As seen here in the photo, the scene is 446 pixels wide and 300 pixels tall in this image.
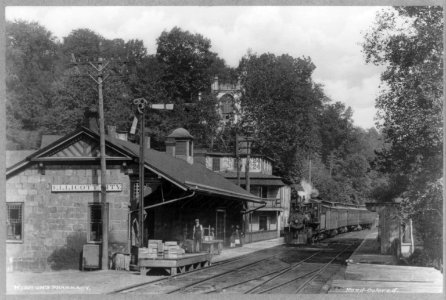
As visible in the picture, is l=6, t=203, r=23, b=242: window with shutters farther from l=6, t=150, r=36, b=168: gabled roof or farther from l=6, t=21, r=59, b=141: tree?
l=6, t=21, r=59, b=141: tree

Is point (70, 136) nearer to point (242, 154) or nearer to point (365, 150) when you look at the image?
point (242, 154)

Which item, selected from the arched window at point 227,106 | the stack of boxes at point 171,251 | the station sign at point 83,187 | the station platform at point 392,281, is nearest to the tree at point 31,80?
the station sign at point 83,187

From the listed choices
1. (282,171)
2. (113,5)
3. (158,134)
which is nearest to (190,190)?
(113,5)

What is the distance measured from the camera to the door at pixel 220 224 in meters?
31.1

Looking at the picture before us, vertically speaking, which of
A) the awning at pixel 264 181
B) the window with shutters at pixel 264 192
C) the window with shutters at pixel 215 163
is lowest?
the window with shutters at pixel 264 192

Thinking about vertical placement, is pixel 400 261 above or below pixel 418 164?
below

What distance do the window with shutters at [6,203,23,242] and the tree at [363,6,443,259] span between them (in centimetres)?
1404

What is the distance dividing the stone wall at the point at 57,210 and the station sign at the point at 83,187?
14 cm

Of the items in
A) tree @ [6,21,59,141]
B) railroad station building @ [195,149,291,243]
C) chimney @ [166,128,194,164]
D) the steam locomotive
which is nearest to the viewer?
tree @ [6,21,59,141]

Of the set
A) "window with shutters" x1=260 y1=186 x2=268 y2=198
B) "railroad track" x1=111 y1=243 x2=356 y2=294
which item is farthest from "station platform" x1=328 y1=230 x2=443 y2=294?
"window with shutters" x1=260 y1=186 x2=268 y2=198

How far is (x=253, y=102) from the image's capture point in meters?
42.5

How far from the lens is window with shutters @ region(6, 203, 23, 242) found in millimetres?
22719

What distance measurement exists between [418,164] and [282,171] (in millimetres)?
40537

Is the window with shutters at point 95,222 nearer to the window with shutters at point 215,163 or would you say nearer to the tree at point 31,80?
the tree at point 31,80
